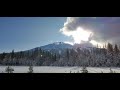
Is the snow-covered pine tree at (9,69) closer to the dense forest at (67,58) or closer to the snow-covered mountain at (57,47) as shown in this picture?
the dense forest at (67,58)

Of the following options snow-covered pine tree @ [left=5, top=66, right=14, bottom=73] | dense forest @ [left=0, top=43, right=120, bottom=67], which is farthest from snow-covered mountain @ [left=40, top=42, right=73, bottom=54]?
snow-covered pine tree @ [left=5, top=66, right=14, bottom=73]

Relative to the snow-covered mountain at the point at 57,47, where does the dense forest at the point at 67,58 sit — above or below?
below

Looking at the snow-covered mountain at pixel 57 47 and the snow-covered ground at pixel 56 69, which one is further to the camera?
the snow-covered mountain at pixel 57 47

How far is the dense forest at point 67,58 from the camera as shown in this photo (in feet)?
11.9

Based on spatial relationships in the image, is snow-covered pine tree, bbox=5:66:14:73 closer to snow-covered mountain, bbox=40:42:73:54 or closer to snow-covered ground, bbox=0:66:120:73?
snow-covered ground, bbox=0:66:120:73

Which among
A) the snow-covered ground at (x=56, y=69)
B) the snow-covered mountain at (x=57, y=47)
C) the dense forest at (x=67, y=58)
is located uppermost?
the snow-covered mountain at (x=57, y=47)

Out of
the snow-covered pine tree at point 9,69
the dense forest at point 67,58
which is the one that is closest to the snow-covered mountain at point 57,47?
the dense forest at point 67,58

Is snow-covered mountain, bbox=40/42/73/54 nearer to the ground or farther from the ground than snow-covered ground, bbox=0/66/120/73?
farther from the ground

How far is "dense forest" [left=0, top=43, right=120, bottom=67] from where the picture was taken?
3627mm

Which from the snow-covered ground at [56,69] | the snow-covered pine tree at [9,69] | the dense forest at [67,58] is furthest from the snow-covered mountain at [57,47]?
the snow-covered pine tree at [9,69]

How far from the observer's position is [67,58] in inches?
147
